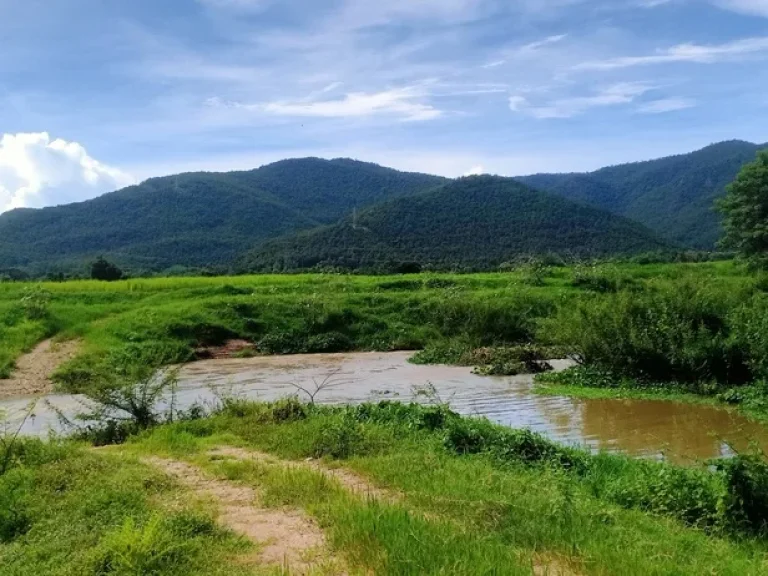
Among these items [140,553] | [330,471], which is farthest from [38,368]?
[140,553]

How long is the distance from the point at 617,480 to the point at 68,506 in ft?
20.7

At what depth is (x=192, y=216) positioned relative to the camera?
385 feet

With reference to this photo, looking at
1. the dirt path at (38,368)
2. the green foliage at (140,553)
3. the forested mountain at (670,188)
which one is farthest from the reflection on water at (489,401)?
the forested mountain at (670,188)

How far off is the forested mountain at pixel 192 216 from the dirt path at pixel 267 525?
78.6 meters

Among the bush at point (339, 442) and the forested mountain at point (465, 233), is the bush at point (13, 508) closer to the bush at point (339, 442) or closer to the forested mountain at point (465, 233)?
the bush at point (339, 442)

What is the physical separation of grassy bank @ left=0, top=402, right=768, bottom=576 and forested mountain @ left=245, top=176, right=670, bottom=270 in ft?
194

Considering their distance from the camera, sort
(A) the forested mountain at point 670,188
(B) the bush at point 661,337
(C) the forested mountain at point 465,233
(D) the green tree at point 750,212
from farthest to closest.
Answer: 1. (A) the forested mountain at point 670,188
2. (C) the forested mountain at point 465,233
3. (D) the green tree at point 750,212
4. (B) the bush at point 661,337

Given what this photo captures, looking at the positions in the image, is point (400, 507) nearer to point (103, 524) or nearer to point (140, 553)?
point (140, 553)

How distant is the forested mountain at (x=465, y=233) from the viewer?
7606 centimetres

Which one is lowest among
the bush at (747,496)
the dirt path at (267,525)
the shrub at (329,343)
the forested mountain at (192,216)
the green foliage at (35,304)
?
the shrub at (329,343)

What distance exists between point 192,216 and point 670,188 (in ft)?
316

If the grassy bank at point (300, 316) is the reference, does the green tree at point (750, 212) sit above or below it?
above

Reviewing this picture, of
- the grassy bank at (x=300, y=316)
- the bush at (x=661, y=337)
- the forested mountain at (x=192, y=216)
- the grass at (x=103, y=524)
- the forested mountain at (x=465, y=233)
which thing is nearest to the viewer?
the grass at (x=103, y=524)

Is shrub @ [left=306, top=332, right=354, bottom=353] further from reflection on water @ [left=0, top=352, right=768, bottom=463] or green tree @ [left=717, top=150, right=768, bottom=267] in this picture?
green tree @ [left=717, top=150, right=768, bottom=267]
